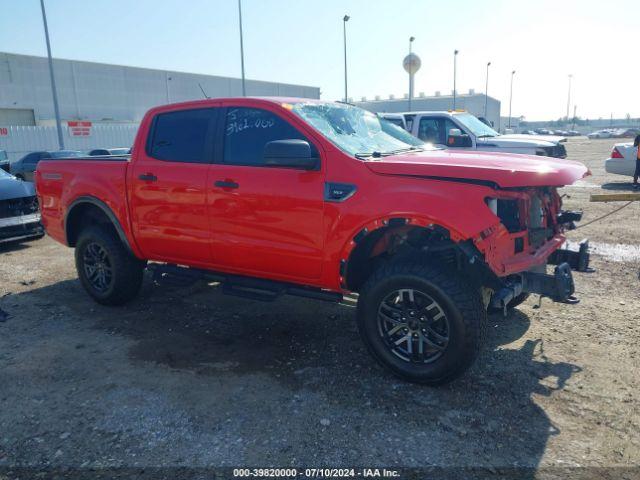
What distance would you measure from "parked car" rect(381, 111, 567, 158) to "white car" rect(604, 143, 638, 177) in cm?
447

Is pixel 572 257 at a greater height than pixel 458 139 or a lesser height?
lesser

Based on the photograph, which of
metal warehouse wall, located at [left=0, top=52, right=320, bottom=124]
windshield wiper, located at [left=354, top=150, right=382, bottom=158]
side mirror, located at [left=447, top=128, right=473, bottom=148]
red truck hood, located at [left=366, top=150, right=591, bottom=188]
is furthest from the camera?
metal warehouse wall, located at [left=0, top=52, right=320, bottom=124]

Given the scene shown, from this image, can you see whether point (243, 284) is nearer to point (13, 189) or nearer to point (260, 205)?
point (260, 205)

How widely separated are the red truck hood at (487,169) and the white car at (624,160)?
1216cm

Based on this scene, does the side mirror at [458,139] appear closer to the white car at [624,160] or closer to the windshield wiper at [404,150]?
the windshield wiper at [404,150]

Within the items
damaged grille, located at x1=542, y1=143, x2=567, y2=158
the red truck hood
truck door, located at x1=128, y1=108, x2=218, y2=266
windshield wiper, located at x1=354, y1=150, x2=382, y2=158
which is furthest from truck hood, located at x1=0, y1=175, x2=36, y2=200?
damaged grille, located at x1=542, y1=143, x2=567, y2=158

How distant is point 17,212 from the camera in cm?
795

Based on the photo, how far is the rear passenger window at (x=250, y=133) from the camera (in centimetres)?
406

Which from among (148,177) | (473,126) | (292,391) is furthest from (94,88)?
(292,391)

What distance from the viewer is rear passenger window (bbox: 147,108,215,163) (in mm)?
4445

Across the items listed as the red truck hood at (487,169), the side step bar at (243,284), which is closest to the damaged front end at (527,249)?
the red truck hood at (487,169)

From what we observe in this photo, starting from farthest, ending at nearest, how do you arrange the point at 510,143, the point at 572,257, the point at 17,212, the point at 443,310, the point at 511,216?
the point at 510,143 → the point at 17,212 → the point at 572,257 → the point at 511,216 → the point at 443,310

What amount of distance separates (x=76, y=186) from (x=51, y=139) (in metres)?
23.9

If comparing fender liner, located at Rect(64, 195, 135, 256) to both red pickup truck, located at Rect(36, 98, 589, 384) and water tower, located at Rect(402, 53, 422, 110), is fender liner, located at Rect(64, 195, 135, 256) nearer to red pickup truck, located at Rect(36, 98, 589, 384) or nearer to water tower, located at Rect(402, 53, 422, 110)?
red pickup truck, located at Rect(36, 98, 589, 384)
